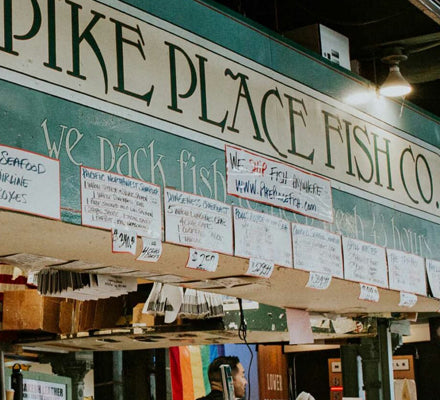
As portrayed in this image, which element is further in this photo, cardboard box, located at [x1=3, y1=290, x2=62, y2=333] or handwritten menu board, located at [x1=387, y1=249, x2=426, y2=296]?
cardboard box, located at [x1=3, y1=290, x2=62, y2=333]

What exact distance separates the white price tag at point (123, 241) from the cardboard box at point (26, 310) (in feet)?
10.9

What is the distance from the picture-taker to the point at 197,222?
414 cm

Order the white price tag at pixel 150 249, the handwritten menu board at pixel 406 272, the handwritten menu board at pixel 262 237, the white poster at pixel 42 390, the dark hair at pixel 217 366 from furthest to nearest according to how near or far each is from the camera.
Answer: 1. the dark hair at pixel 217 366
2. the handwritten menu board at pixel 406 272
3. the handwritten menu board at pixel 262 237
4. the white poster at pixel 42 390
5. the white price tag at pixel 150 249

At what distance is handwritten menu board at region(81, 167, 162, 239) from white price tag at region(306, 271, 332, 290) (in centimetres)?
140

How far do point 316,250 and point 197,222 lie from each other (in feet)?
3.71

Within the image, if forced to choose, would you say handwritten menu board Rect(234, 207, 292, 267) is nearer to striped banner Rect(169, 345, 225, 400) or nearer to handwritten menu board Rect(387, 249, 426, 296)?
handwritten menu board Rect(387, 249, 426, 296)

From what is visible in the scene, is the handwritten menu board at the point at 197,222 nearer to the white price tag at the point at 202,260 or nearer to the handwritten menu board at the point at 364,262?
the white price tag at the point at 202,260

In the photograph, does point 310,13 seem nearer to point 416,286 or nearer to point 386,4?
point 386,4

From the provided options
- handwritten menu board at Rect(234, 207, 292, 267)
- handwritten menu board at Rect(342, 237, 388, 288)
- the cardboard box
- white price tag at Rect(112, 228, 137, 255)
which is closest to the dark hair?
the cardboard box

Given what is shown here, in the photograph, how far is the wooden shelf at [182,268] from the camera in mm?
3473

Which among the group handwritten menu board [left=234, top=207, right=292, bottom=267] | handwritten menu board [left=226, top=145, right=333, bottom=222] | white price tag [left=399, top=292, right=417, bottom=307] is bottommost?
white price tag [left=399, top=292, right=417, bottom=307]

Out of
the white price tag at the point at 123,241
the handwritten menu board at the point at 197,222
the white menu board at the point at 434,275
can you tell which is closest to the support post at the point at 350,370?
the white menu board at the point at 434,275

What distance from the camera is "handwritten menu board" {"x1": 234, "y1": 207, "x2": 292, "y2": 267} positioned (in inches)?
174

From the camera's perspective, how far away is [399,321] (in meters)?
7.88
